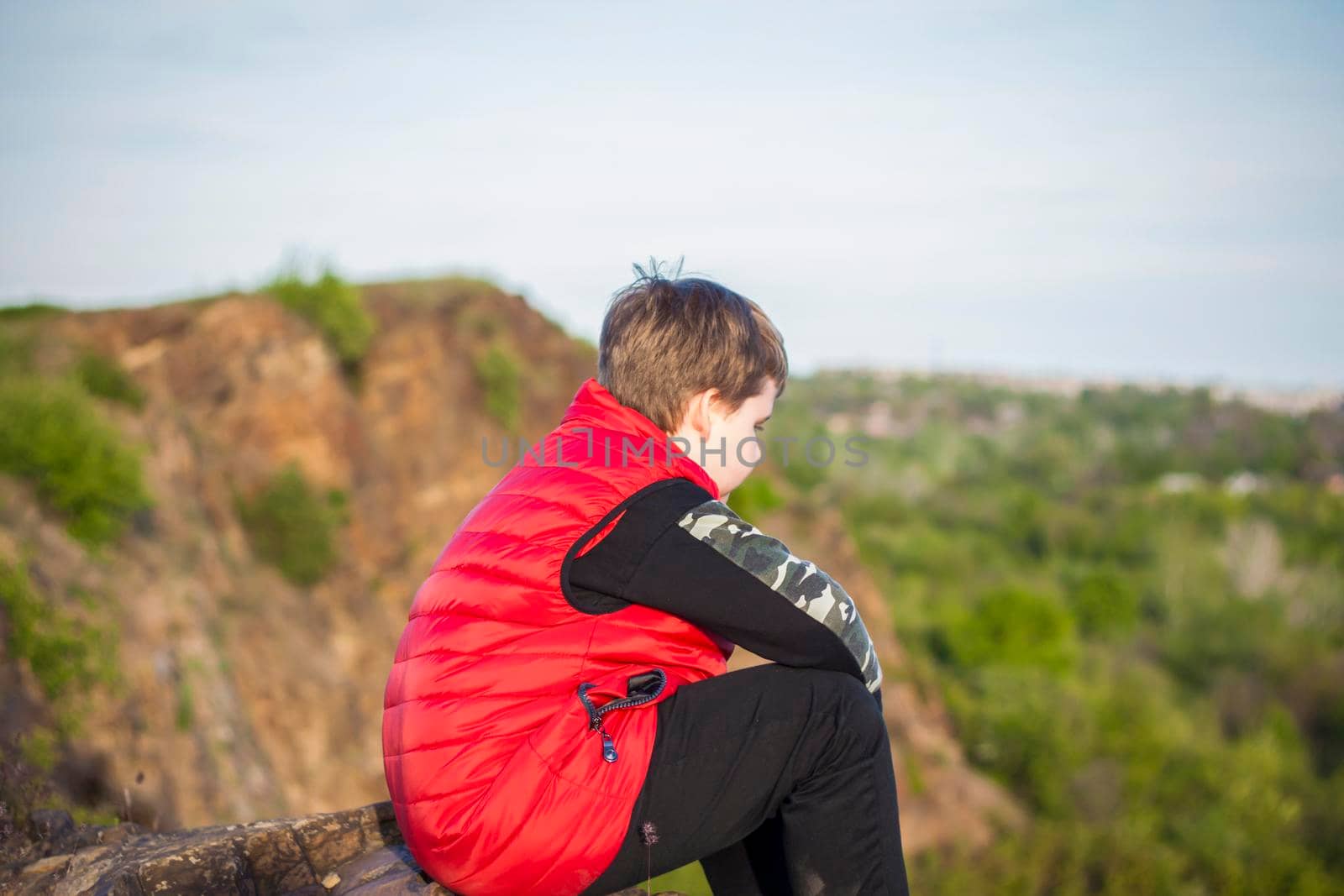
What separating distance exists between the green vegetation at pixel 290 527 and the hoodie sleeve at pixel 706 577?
30.1 feet

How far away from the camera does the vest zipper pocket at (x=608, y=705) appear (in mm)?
1838

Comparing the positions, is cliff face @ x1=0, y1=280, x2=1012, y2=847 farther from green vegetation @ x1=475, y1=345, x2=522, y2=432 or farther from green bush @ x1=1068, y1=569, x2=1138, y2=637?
green bush @ x1=1068, y1=569, x2=1138, y2=637

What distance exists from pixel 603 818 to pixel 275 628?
8280 millimetres

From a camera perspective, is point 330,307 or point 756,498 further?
point 756,498

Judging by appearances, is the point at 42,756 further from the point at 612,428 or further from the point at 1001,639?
the point at 1001,639

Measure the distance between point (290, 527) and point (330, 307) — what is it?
10.8 feet

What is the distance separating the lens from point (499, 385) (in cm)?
1389

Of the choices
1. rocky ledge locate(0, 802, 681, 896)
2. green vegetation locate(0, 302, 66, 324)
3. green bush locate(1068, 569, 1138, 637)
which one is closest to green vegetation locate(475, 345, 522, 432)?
green vegetation locate(0, 302, 66, 324)

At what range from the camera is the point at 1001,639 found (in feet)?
106

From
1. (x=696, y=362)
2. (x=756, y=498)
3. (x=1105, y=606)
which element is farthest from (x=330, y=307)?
(x=1105, y=606)

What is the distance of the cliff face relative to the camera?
6035 mm

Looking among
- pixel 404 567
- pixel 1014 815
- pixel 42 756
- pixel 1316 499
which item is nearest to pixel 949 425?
pixel 1316 499

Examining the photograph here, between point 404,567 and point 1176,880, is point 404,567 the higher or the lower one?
the higher one

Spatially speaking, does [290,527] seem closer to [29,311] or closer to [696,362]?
[29,311]
